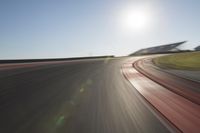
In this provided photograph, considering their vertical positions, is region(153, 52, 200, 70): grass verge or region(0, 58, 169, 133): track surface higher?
region(0, 58, 169, 133): track surface

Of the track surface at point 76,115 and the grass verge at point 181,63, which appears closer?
the track surface at point 76,115

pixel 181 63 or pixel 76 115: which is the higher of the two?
pixel 76 115

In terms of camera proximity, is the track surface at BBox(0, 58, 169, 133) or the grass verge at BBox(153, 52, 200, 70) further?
the grass verge at BBox(153, 52, 200, 70)

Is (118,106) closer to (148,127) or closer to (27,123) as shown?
(148,127)

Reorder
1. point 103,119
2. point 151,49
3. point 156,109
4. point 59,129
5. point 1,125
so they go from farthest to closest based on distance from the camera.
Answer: point 151,49 → point 156,109 → point 103,119 → point 1,125 → point 59,129

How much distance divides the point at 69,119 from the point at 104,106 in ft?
6.35

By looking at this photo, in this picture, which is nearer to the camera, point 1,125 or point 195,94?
point 1,125

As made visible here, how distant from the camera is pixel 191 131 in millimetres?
5824

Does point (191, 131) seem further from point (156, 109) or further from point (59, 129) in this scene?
point (59, 129)

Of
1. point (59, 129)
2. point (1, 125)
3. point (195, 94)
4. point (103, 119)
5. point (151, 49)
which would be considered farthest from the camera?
point (151, 49)

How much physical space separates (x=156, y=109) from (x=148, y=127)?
2262 mm

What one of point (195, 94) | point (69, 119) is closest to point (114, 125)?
Answer: point (69, 119)

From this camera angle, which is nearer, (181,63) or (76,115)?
(76,115)

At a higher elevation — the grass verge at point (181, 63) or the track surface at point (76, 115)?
the track surface at point (76, 115)
